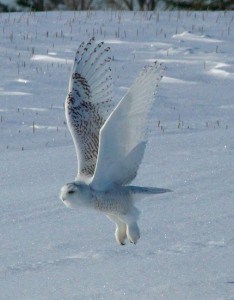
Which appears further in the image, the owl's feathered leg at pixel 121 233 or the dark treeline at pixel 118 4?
the dark treeline at pixel 118 4

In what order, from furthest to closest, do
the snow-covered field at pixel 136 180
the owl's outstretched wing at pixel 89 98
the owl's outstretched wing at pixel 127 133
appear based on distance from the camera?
the owl's outstretched wing at pixel 89 98 < the snow-covered field at pixel 136 180 < the owl's outstretched wing at pixel 127 133

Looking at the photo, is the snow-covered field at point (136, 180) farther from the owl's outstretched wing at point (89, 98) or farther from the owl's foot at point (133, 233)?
the owl's outstretched wing at point (89, 98)

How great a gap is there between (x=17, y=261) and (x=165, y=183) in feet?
5.85

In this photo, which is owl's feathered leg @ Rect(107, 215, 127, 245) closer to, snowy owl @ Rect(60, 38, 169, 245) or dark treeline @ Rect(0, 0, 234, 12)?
snowy owl @ Rect(60, 38, 169, 245)

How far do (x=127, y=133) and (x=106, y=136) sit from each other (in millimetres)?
131

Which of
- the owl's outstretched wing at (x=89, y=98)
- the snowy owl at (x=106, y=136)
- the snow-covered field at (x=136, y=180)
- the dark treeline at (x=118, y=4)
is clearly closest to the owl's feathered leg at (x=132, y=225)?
the snowy owl at (x=106, y=136)

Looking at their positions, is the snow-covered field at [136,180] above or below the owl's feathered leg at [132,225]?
below

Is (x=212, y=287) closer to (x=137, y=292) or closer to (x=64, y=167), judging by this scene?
(x=137, y=292)

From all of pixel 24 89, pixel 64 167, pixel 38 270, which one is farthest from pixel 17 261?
pixel 24 89

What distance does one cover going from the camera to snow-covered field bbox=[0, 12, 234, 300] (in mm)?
4922

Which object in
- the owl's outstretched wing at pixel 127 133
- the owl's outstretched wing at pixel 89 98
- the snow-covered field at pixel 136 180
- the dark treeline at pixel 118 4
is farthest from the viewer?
the dark treeline at pixel 118 4

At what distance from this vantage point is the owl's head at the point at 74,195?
15.6 feet

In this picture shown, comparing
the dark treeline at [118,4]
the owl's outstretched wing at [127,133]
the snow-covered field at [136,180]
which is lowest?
the dark treeline at [118,4]

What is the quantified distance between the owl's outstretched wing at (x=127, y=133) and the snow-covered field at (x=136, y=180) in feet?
1.46
